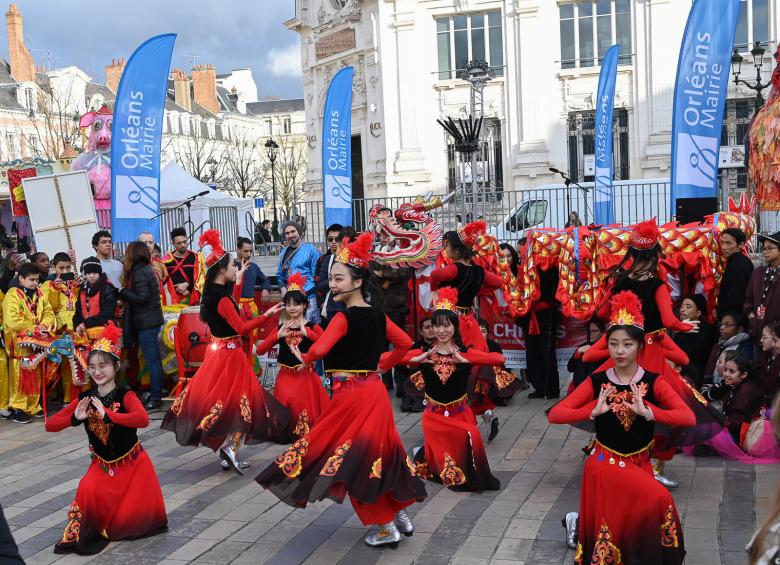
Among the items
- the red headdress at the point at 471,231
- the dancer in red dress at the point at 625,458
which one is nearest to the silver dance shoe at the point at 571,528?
the dancer in red dress at the point at 625,458

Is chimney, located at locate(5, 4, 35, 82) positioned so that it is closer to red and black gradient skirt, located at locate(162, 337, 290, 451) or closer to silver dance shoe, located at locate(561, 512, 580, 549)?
red and black gradient skirt, located at locate(162, 337, 290, 451)

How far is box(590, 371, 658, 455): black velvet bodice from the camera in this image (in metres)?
4.86

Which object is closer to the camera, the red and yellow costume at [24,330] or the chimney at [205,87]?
the red and yellow costume at [24,330]


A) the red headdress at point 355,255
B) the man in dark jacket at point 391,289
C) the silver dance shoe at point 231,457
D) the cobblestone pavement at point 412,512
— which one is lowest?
the cobblestone pavement at point 412,512

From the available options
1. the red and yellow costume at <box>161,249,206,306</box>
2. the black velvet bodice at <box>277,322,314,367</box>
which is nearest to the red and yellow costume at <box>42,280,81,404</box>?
the red and yellow costume at <box>161,249,206,306</box>

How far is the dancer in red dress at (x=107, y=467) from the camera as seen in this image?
5.81 meters

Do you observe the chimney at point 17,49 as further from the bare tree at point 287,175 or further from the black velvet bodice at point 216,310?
the black velvet bodice at point 216,310

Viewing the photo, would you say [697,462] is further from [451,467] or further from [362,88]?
[362,88]

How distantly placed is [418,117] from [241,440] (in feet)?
77.9

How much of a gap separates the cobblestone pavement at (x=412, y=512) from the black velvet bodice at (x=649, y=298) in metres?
1.22

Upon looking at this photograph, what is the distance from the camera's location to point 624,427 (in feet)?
16.0

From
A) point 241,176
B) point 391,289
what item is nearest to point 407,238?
point 391,289

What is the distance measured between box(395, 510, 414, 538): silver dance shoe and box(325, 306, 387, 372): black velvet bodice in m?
0.97

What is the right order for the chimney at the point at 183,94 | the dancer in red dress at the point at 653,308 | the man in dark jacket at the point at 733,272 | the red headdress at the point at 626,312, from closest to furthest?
the red headdress at the point at 626,312
the dancer in red dress at the point at 653,308
the man in dark jacket at the point at 733,272
the chimney at the point at 183,94
